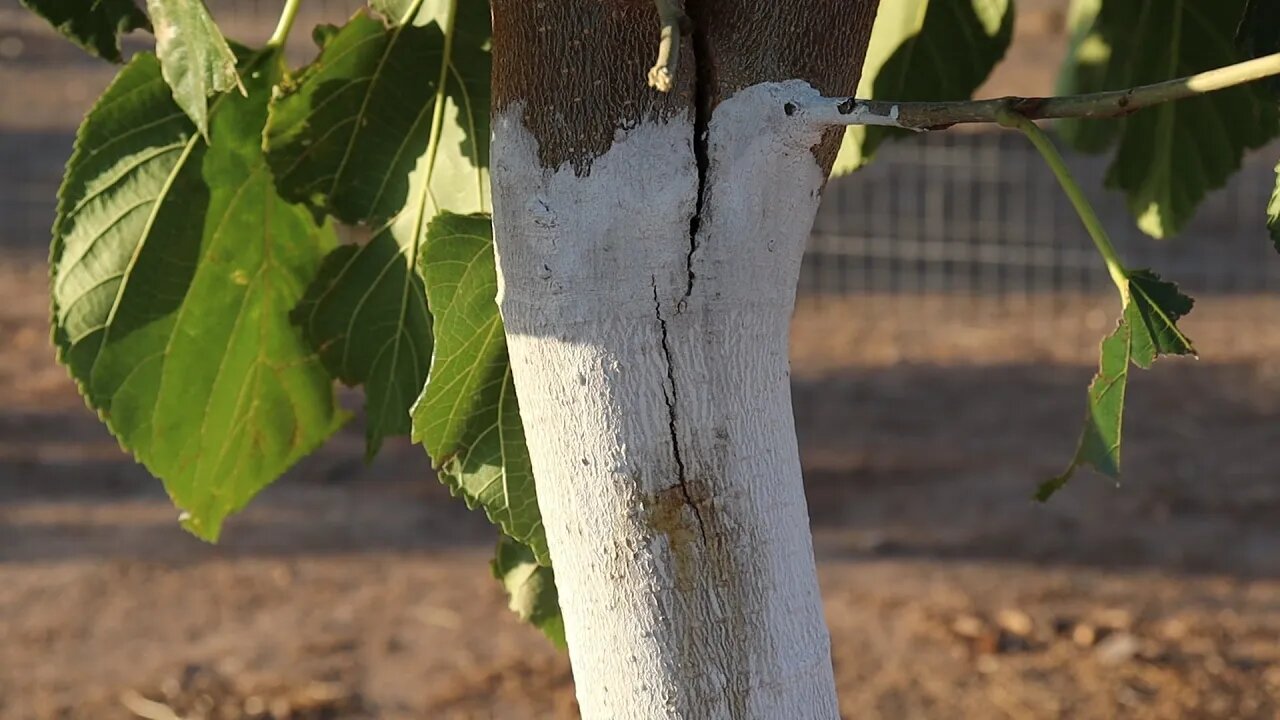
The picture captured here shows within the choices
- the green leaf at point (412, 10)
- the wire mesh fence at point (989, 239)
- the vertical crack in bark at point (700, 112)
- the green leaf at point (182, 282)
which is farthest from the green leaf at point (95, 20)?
the wire mesh fence at point (989, 239)

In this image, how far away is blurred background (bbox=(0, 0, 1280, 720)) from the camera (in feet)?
12.3

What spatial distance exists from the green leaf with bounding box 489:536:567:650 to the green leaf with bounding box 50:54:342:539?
27 cm

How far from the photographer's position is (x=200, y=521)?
57.5 inches

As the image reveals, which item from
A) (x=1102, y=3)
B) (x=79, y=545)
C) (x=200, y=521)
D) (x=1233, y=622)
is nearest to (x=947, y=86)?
(x=1102, y=3)

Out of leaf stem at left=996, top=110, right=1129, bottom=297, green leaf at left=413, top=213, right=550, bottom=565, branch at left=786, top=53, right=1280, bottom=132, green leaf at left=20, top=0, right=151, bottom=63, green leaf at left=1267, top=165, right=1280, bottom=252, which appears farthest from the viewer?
green leaf at left=20, top=0, right=151, bottom=63

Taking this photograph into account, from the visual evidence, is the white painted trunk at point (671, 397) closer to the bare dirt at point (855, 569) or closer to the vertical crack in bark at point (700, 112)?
the vertical crack in bark at point (700, 112)

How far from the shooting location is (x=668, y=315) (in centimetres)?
89

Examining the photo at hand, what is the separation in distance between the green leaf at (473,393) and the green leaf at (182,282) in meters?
0.35

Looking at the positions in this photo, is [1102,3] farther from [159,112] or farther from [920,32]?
[159,112]

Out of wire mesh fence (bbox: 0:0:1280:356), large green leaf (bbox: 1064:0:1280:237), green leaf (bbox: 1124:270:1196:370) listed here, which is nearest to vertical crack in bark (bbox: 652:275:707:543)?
green leaf (bbox: 1124:270:1196:370)

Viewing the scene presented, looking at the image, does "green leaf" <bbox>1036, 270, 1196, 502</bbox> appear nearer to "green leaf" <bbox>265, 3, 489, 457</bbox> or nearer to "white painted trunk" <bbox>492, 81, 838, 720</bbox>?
"white painted trunk" <bbox>492, 81, 838, 720</bbox>

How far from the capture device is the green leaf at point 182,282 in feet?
4.59

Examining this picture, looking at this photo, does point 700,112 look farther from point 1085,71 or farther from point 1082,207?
point 1085,71

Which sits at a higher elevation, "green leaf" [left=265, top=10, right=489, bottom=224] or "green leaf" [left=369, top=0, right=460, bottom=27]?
"green leaf" [left=369, top=0, right=460, bottom=27]
